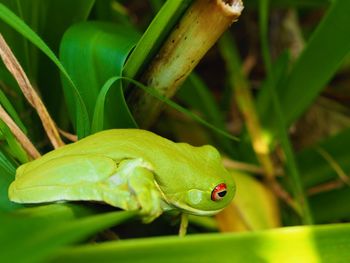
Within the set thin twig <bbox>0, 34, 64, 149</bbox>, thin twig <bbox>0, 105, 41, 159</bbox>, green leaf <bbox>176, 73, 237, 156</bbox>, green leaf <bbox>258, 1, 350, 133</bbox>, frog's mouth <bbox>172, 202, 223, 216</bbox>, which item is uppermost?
green leaf <bbox>176, 73, 237, 156</bbox>

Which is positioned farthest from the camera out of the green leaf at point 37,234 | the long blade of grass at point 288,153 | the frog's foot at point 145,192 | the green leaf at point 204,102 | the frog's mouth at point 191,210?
the green leaf at point 204,102

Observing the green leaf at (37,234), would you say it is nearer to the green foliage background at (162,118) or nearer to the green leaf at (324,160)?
the green foliage background at (162,118)

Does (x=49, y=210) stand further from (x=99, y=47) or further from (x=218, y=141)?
(x=218, y=141)

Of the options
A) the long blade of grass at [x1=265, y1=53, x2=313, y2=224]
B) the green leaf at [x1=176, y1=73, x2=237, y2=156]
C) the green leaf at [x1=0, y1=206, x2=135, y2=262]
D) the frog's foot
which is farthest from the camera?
the green leaf at [x1=176, y1=73, x2=237, y2=156]

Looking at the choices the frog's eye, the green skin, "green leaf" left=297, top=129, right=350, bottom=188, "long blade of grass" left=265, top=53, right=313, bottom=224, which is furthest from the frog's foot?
"green leaf" left=297, top=129, right=350, bottom=188

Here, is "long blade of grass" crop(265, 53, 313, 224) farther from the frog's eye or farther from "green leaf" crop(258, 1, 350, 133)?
the frog's eye

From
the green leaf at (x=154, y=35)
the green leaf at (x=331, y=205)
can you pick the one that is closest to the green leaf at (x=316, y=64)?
the green leaf at (x=331, y=205)
